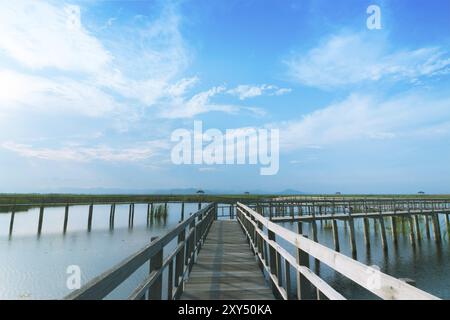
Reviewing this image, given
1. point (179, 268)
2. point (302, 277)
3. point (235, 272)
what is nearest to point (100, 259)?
point (235, 272)

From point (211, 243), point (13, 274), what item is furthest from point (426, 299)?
point (13, 274)

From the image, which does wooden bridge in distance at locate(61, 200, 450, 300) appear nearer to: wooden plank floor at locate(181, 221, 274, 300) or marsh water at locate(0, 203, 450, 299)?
wooden plank floor at locate(181, 221, 274, 300)

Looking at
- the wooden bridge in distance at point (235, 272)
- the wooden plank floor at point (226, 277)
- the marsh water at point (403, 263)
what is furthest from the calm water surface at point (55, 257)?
the marsh water at point (403, 263)

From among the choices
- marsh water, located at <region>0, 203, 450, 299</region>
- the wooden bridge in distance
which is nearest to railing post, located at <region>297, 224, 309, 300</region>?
the wooden bridge in distance

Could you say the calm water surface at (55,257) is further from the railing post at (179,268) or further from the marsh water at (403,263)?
the marsh water at (403,263)

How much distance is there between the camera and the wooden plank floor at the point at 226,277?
481 centimetres

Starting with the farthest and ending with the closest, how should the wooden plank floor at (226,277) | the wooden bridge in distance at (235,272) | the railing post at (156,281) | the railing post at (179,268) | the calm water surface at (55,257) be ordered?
the calm water surface at (55,257) < the wooden plank floor at (226,277) < the railing post at (179,268) < the railing post at (156,281) < the wooden bridge in distance at (235,272)

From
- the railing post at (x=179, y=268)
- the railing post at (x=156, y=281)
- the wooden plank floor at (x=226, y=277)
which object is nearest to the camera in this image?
the railing post at (x=156, y=281)

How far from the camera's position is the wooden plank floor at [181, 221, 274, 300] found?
189 inches

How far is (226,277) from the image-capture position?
5789 mm

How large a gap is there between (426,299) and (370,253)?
69.8 ft

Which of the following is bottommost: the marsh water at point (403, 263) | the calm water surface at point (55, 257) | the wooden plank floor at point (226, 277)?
the marsh water at point (403, 263)
